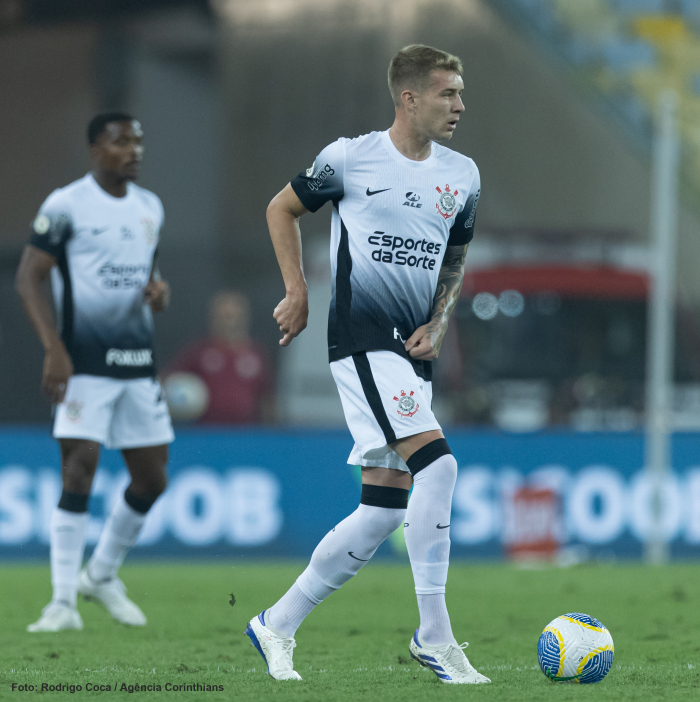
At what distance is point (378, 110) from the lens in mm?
15844

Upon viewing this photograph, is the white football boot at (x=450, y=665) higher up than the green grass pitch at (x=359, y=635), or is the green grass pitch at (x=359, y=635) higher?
the white football boot at (x=450, y=665)

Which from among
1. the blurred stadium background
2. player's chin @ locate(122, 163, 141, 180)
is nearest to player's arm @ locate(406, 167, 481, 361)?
player's chin @ locate(122, 163, 141, 180)

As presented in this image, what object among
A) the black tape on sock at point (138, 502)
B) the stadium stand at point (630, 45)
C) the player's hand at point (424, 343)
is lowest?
the black tape on sock at point (138, 502)

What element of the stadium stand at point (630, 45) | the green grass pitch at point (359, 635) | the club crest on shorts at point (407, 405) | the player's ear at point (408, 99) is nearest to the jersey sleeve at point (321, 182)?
the player's ear at point (408, 99)

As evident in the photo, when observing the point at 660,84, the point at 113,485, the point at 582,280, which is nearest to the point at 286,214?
the point at 113,485

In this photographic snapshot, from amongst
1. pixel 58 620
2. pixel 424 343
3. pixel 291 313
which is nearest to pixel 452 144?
pixel 58 620

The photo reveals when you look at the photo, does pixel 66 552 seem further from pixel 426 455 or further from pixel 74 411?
pixel 426 455

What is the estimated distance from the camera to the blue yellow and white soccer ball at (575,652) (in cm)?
441

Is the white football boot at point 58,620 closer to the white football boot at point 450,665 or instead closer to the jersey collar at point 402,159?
the white football boot at point 450,665

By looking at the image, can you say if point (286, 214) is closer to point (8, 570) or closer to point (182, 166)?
point (8, 570)

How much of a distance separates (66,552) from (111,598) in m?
0.39

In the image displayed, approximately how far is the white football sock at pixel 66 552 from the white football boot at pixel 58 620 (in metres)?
0.03

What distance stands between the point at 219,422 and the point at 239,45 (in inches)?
302

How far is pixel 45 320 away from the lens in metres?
6.04
